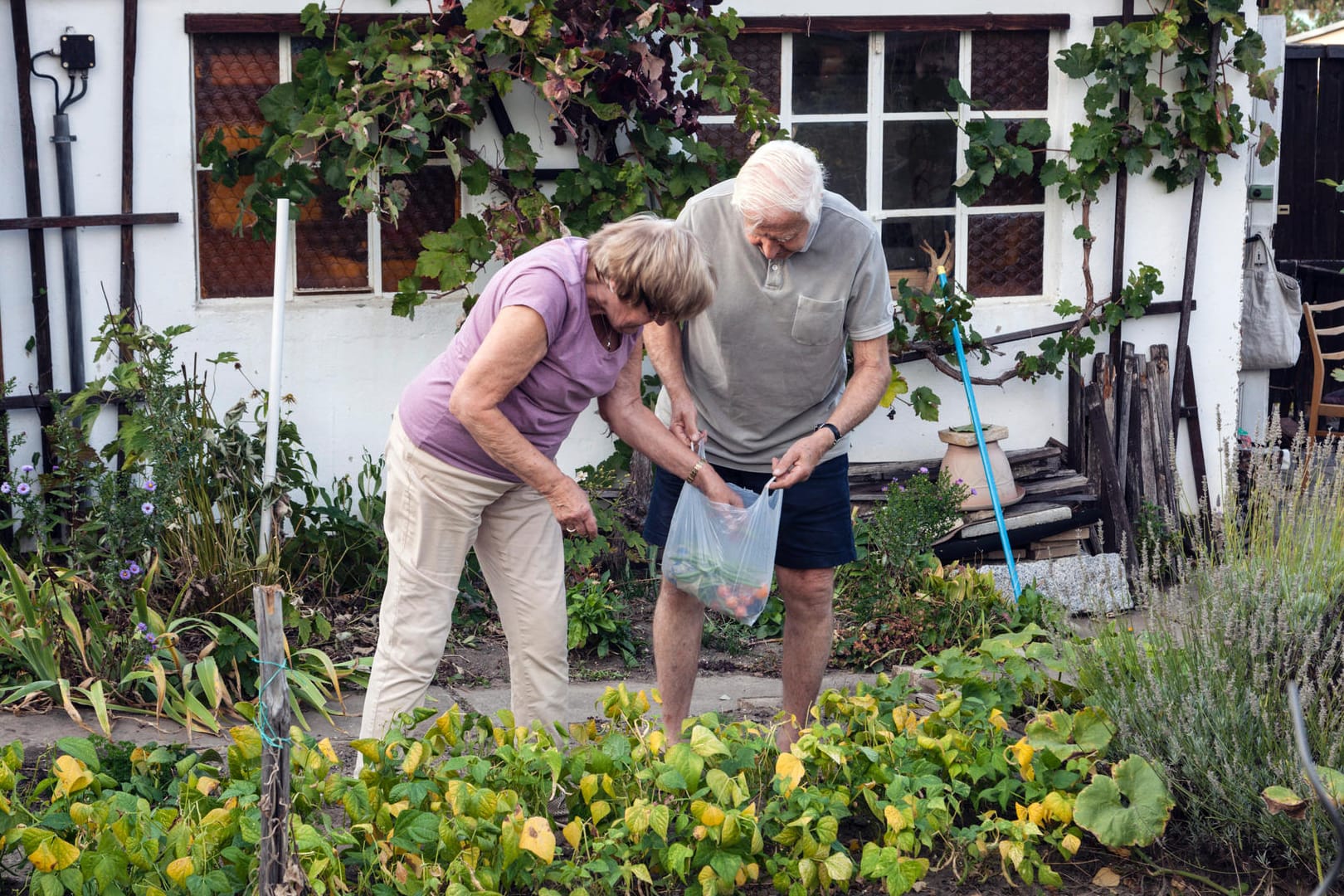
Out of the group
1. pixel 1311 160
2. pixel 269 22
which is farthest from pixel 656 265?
pixel 1311 160

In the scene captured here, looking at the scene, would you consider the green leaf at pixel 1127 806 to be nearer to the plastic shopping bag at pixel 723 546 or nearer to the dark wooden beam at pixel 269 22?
the plastic shopping bag at pixel 723 546

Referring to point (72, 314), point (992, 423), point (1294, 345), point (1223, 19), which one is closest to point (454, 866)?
point (72, 314)

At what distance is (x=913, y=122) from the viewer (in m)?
6.23

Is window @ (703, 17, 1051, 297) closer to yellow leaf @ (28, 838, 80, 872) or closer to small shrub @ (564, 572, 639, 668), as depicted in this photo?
small shrub @ (564, 572, 639, 668)

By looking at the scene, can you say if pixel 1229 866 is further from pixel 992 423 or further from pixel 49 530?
pixel 49 530

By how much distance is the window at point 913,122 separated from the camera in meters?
6.07

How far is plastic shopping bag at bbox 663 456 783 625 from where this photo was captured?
3521 mm

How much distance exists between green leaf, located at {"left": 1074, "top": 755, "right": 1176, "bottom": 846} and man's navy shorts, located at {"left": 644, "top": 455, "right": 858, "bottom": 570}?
37.2 inches

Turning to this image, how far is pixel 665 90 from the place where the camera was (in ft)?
17.9

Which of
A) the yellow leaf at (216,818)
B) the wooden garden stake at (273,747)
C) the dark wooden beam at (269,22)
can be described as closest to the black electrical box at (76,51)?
the dark wooden beam at (269,22)

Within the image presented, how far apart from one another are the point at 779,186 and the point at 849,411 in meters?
0.66

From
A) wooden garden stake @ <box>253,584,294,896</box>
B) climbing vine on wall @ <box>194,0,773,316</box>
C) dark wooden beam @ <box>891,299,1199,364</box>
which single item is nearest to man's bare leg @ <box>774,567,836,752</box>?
wooden garden stake @ <box>253,584,294,896</box>

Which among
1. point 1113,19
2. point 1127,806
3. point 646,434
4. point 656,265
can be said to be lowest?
point 1127,806

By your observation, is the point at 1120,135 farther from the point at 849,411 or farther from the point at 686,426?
the point at 686,426
